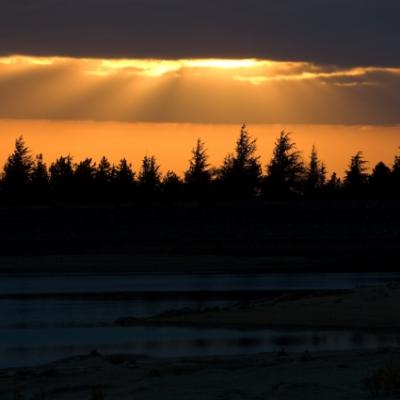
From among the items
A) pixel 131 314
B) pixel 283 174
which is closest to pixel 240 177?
pixel 283 174

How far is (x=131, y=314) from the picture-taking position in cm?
3127

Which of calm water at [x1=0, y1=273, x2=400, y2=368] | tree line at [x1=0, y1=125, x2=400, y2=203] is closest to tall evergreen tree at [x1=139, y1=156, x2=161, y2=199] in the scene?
tree line at [x1=0, y1=125, x2=400, y2=203]

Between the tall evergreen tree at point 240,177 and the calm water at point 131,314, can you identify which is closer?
the calm water at point 131,314

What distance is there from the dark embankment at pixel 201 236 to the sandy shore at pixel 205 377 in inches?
1265

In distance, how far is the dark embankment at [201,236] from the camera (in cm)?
5609

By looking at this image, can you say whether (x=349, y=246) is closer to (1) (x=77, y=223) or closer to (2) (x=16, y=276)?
(1) (x=77, y=223)

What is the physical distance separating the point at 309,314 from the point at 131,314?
17.1 feet

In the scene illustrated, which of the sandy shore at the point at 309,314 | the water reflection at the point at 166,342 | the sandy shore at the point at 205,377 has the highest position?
the sandy shore at the point at 309,314

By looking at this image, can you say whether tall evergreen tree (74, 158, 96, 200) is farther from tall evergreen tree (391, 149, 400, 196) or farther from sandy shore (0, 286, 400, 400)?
sandy shore (0, 286, 400, 400)

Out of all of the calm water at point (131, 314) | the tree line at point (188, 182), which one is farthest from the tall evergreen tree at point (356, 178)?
the calm water at point (131, 314)

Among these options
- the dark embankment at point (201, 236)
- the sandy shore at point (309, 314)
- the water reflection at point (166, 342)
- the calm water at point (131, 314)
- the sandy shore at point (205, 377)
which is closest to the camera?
the sandy shore at point (205, 377)

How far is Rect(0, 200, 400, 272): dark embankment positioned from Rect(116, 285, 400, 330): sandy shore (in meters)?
21.8

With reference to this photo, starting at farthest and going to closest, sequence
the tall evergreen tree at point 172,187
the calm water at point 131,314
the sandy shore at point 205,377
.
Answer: the tall evergreen tree at point 172,187 < the calm water at point 131,314 < the sandy shore at point 205,377

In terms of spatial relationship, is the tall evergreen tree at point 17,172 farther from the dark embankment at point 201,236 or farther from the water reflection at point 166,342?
the water reflection at point 166,342
